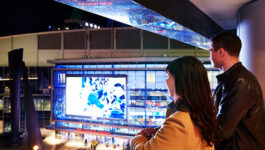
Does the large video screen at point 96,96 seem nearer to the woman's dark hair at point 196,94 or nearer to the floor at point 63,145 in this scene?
the floor at point 63,145

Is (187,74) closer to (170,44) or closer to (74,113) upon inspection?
(74,113)

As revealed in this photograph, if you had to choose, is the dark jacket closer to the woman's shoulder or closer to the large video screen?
the woman's shoulder

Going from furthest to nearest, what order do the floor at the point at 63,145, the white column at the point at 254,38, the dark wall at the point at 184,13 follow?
the floor at the point at 63,145, the white column at the point at 254,38, the dark wall at the point at 184,13

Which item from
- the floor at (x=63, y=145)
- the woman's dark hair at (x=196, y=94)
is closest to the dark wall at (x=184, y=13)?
the woman's dark hair at (x=196, y=94)

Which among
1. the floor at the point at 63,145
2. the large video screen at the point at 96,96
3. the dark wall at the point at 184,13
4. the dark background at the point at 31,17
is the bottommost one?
the floor at the point at 63,145

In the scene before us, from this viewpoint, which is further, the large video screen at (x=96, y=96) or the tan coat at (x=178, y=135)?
the large video screen at (x=96, y=96)

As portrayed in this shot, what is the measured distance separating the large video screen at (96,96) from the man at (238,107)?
2825mm

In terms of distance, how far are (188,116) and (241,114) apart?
0.51 meters

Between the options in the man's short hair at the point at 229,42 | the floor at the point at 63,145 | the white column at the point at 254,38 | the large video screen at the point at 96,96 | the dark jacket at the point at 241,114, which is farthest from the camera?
the floor at the point at 63,145

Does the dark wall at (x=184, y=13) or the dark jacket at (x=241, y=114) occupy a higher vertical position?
the dark wall at (x=184, y=13)

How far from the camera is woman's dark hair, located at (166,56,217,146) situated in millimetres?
767

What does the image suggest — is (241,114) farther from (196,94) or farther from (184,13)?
(184,13)

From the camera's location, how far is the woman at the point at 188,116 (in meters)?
0.73

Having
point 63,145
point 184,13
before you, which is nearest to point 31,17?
point 63,145
